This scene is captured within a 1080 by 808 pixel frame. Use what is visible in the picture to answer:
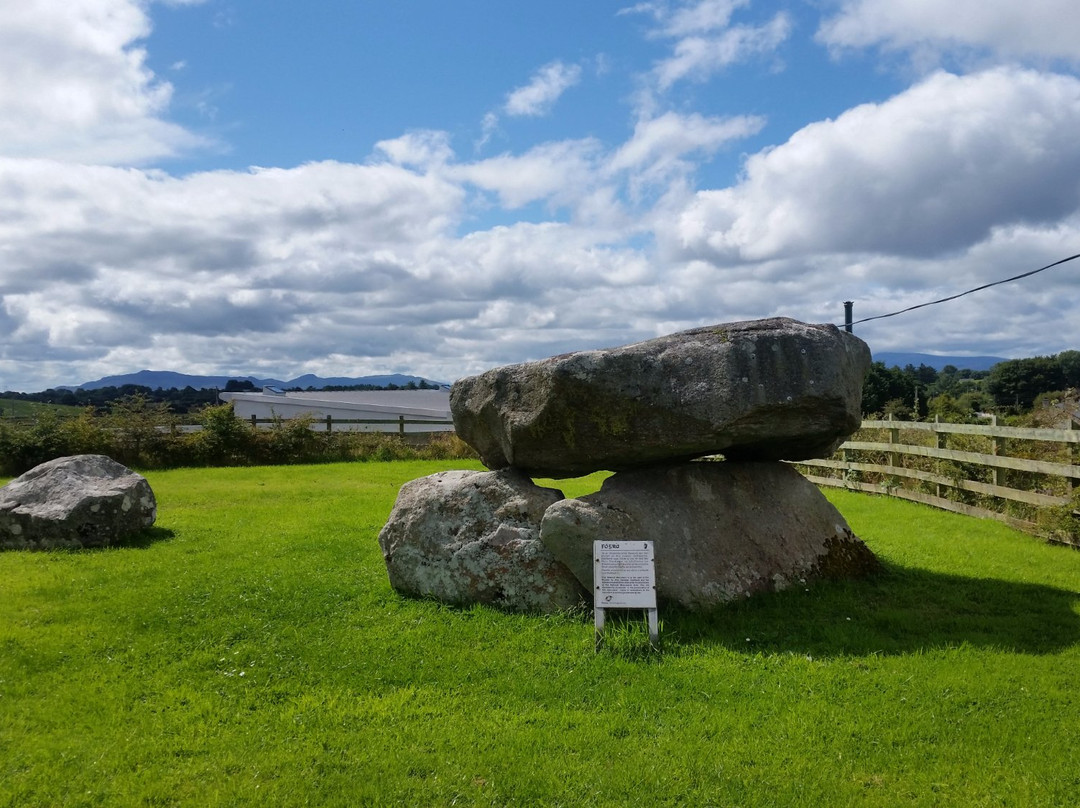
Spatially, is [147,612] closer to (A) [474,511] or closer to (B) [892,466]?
(A) [474,511]

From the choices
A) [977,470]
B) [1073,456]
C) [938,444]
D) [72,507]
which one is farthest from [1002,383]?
[72,507]

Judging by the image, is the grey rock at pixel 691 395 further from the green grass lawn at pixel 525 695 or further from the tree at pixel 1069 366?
the tree at pixel 1069 366

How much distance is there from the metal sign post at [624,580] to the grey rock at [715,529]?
1.48 feet

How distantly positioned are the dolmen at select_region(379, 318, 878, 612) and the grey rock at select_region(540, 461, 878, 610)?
0.05ft

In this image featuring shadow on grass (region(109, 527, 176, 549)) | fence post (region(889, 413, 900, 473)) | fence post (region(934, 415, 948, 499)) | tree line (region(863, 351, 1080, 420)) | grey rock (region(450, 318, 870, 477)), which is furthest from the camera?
tree line (region(863, 351, 1080, 420))

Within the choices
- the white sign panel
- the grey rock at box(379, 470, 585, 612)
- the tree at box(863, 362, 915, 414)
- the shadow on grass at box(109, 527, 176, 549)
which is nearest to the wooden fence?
the white sign panel

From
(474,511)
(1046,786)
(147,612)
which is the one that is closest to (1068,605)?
(1046,786)

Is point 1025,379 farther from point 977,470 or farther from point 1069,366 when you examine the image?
point 977,470

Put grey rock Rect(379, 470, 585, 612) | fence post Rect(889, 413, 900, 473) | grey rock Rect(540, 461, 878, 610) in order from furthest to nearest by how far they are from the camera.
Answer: fence post Rect(889, 413, 900, 473), grey rock Rect(379, 470, 585, 612), grey rock Rect(540, 461, 878, 610)

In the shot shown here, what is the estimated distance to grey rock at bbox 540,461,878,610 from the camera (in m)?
7.54

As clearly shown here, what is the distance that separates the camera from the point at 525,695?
5910 mm

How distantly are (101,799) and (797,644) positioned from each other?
5.33 metres

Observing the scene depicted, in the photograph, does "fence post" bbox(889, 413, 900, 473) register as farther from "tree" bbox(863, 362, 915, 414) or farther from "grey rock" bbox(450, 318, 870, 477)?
"tree" bbox(863, 362, 915, 414)

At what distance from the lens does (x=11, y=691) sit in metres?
6.15
